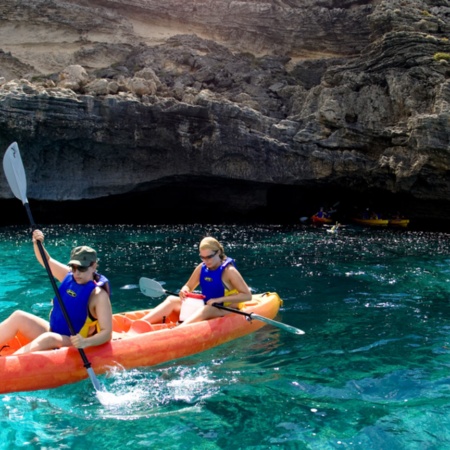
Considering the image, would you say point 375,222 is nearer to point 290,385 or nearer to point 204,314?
point 204,314

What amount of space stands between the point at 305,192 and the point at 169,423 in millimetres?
23015

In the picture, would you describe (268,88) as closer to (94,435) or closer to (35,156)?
(35,156)

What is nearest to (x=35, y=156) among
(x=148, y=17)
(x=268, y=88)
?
(x=268, y=88)

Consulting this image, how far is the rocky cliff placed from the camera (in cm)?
1905

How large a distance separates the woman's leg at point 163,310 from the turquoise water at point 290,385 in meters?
1.04

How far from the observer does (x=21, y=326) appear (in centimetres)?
521

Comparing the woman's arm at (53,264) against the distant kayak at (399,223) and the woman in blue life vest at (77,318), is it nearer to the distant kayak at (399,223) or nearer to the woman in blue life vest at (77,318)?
the woman in blue life vest at (77,318)

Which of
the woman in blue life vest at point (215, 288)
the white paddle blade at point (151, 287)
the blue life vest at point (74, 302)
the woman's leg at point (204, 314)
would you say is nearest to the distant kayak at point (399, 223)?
the white paddle blade at point (151, 287)

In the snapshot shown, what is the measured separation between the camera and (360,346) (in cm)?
654

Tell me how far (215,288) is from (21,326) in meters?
2.62

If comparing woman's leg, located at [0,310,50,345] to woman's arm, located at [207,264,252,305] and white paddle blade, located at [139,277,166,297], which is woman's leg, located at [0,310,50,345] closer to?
woman's arm, located at [207,264,252,305]

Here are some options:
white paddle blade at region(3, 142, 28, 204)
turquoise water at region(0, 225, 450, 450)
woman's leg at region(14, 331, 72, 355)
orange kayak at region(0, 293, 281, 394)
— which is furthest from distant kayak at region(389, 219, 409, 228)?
woman's leg at region(14, 331, 72, 355)

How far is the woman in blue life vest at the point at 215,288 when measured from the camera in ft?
21.8

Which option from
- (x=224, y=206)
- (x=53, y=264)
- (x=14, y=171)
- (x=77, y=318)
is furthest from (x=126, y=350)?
(x=224, y=206)
